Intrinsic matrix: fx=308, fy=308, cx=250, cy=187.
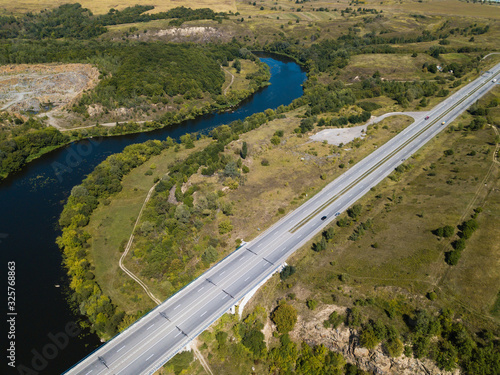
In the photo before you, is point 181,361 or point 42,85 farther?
point 42,85

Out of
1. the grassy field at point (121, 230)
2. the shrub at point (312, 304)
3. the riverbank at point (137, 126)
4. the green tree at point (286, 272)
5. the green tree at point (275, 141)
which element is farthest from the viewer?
the riverbank at point (137, 126)

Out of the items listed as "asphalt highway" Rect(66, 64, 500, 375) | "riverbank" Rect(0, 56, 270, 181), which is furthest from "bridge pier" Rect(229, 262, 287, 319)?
"riverbank" Rect(0, 56, 270, 181)

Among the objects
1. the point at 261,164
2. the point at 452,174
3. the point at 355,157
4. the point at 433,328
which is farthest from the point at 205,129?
the point at 433,328

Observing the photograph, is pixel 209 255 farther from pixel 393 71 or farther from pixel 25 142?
pixel 393 71

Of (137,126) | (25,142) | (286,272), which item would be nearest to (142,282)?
(286,272)

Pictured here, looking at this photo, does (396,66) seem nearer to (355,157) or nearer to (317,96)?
(317,96)

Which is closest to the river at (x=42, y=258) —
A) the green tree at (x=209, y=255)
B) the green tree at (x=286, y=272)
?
the green tree at (x=209, y=255)

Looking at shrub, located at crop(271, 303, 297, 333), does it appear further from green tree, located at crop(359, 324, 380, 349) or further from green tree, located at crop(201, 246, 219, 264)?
green tree, located at crop(201, 246, 219, 264)

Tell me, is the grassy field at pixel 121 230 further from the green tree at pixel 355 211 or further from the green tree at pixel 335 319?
the green tree at pixel 355 211
